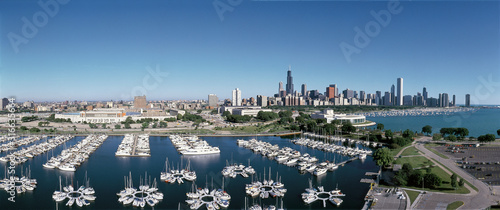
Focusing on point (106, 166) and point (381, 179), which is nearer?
point (381, 179)

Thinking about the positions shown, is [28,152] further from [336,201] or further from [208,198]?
[336,201]

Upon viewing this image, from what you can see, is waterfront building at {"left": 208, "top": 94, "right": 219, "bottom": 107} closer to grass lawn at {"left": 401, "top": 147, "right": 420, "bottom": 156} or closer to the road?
grass lawn at {"left": 401, "top": 147, "right": 420, "bottom": 156}

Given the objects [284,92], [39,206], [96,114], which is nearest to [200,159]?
[39,206]

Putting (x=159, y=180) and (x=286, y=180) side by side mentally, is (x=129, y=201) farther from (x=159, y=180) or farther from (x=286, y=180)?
(x=286, y=180)

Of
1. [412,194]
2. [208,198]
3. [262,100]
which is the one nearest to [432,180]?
[412,194]

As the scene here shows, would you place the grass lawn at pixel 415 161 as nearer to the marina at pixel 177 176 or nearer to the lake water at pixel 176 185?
the lake water at pixel 176 185

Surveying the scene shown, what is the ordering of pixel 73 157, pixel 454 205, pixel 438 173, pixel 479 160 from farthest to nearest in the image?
pixel 73 157
pixel 479 160
pixel 438 173
pixel 454 205

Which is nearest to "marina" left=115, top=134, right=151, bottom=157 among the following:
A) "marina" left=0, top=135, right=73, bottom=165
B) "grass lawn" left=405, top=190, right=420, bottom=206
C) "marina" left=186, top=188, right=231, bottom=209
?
"marina" left=0, top=135, right=73, bottom=165
